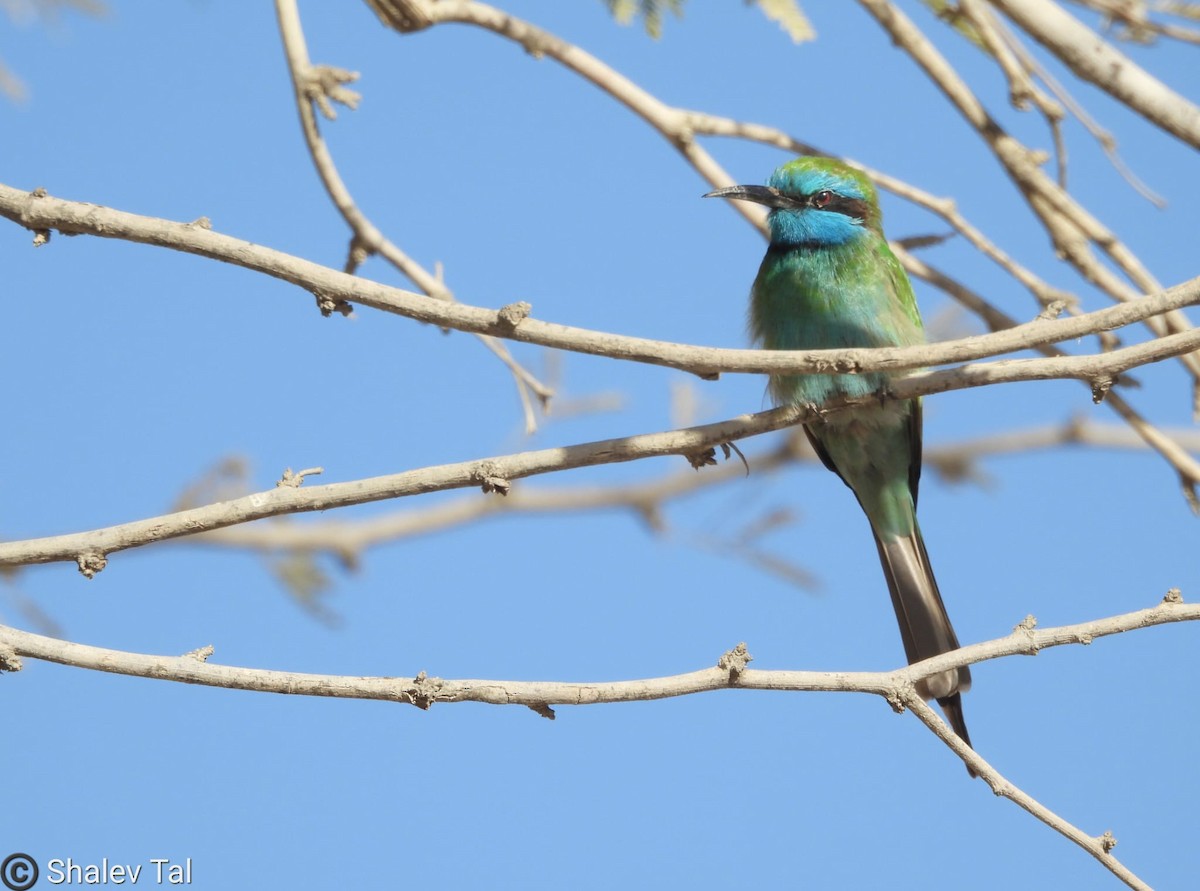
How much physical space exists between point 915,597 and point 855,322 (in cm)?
81

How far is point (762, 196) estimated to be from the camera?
390 cm

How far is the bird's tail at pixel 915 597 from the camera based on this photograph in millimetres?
Result: 3691

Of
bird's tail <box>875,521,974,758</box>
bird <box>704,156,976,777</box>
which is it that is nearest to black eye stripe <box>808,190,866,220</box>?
bird <box>704,156,976,777</box>

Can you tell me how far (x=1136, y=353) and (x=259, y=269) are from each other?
1.41 metres

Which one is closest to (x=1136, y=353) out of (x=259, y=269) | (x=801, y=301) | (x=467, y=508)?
(x=259, y=269)

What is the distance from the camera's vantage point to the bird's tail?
3691 mm

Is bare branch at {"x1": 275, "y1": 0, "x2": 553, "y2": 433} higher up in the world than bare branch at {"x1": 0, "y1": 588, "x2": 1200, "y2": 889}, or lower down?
higher up

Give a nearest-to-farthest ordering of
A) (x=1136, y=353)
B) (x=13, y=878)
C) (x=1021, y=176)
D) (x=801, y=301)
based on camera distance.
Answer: (x=1136, y=353)
(x=13, y=878)
(x=1021, y=176)
(x=801, y=301)

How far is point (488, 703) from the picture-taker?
198 centimetres

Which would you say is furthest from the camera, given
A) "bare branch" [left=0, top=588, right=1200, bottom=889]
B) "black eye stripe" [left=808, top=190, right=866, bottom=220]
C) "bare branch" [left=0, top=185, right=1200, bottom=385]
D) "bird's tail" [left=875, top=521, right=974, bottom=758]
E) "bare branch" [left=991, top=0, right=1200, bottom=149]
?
"black eye stripe" [left=808, top=190, right=866, bottom=220]

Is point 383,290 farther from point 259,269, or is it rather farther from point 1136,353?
point 1136,353

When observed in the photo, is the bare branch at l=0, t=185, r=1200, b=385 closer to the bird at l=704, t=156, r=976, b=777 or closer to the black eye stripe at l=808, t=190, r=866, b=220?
the bird at l=704, t=156, r=976, b=777

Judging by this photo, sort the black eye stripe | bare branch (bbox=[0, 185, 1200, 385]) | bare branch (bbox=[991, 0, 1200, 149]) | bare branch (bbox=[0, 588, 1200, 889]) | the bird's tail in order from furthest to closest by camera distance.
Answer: the black eye stripe
the bird's tail
bare branch (bbox=[991, 0, 1200, 149])
bare branch (bbox=[0, 185, 1200, 385])
bare branch (bbox=[0, 588, 1200, 889])

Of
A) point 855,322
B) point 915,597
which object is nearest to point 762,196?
point 855,322
